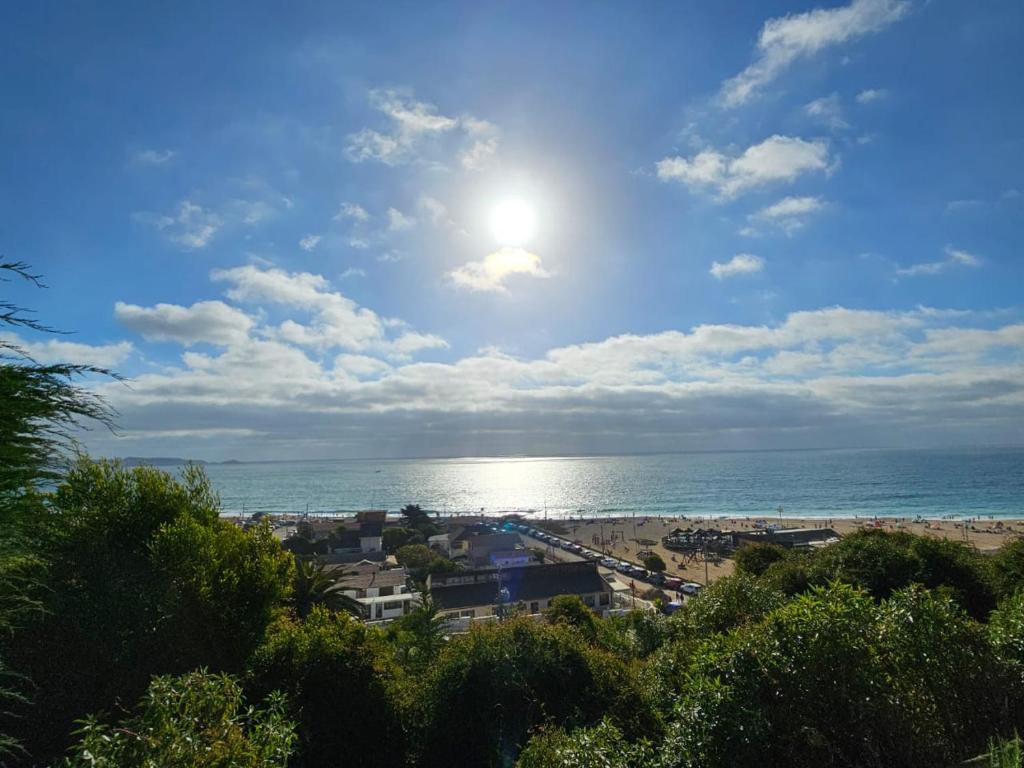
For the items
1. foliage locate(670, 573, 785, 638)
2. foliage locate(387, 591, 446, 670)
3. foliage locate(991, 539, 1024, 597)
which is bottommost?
foliage locate(387, 591, 446, 670)

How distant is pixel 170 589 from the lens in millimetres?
9562

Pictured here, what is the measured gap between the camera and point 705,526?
78.9m

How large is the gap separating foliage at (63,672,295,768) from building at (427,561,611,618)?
27777 mm

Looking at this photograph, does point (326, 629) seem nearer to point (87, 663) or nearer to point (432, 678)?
point (432, 678)

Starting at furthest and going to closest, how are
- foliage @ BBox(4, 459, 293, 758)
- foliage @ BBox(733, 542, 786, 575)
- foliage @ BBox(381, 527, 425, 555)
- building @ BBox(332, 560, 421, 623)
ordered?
foliage @ BBox(381, 527, 425, 555) < building @ BBox(332, 560, 421, 623) < foliage @ BBox(733, 542, 786, 575) < foliage @ BBox(4, 459, 293, 758)

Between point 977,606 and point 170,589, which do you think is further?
point 977,606

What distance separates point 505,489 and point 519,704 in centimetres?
17605

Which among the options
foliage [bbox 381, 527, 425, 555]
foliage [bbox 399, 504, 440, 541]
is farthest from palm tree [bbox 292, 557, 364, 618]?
foliage [bbox 399, 504, 440, 541]

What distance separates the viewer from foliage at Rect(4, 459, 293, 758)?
326 inches

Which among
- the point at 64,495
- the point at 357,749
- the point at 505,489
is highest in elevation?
the point at 64,495

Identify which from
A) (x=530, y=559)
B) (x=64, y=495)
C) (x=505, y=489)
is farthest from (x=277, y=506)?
(x=64, y=495)

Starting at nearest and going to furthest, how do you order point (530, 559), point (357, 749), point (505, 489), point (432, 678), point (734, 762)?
point (734, 762)
point (357, 749)
point (432, 678)
point (530, 559)
point (505, 489)

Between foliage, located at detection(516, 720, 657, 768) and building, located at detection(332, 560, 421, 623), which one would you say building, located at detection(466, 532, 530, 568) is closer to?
building, located at detection(332, 560, 421, 623)

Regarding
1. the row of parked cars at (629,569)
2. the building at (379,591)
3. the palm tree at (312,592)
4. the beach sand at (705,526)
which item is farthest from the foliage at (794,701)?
the beach sand at (705,526)
